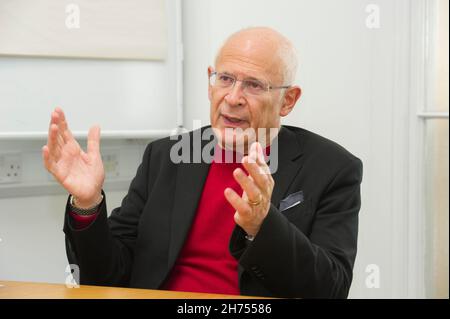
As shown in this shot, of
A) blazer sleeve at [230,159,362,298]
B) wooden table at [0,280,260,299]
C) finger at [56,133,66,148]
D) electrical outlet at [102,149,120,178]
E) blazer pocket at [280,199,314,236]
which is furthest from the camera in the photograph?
electrical outlet at [102,149,120,178]

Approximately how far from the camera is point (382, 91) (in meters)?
2.39

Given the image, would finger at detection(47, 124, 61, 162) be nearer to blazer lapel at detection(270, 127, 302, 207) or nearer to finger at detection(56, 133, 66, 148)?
finger at detection(56, 133, 66, 148)

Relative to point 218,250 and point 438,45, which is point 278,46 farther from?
point 438,45

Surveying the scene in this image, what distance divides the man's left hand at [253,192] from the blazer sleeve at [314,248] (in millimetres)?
32

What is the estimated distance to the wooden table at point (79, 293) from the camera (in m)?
1.21

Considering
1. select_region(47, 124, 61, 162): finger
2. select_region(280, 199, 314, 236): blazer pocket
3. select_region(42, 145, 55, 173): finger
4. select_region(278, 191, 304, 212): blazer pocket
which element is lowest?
select_region(280, 199, 314, 236): blazer pocket

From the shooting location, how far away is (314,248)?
4.85 feet

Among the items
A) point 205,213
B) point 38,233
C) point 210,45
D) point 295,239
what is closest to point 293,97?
point 205,213

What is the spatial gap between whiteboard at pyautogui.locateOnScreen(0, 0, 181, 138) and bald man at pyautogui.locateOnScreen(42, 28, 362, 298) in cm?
52

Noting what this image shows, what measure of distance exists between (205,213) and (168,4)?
3.26ft

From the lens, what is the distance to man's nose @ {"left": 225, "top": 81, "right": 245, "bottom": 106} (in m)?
1.64

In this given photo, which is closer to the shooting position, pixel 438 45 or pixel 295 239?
pixel 295 239

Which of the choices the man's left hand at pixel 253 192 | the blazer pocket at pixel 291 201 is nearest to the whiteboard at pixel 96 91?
the blazer pocket at pixel 291 201

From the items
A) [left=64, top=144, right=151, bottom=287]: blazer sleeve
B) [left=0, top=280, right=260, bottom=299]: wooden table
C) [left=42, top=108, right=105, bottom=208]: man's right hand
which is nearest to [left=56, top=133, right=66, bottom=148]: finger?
[left=42, top=108, right=105, bottom=208]: man's right hand
